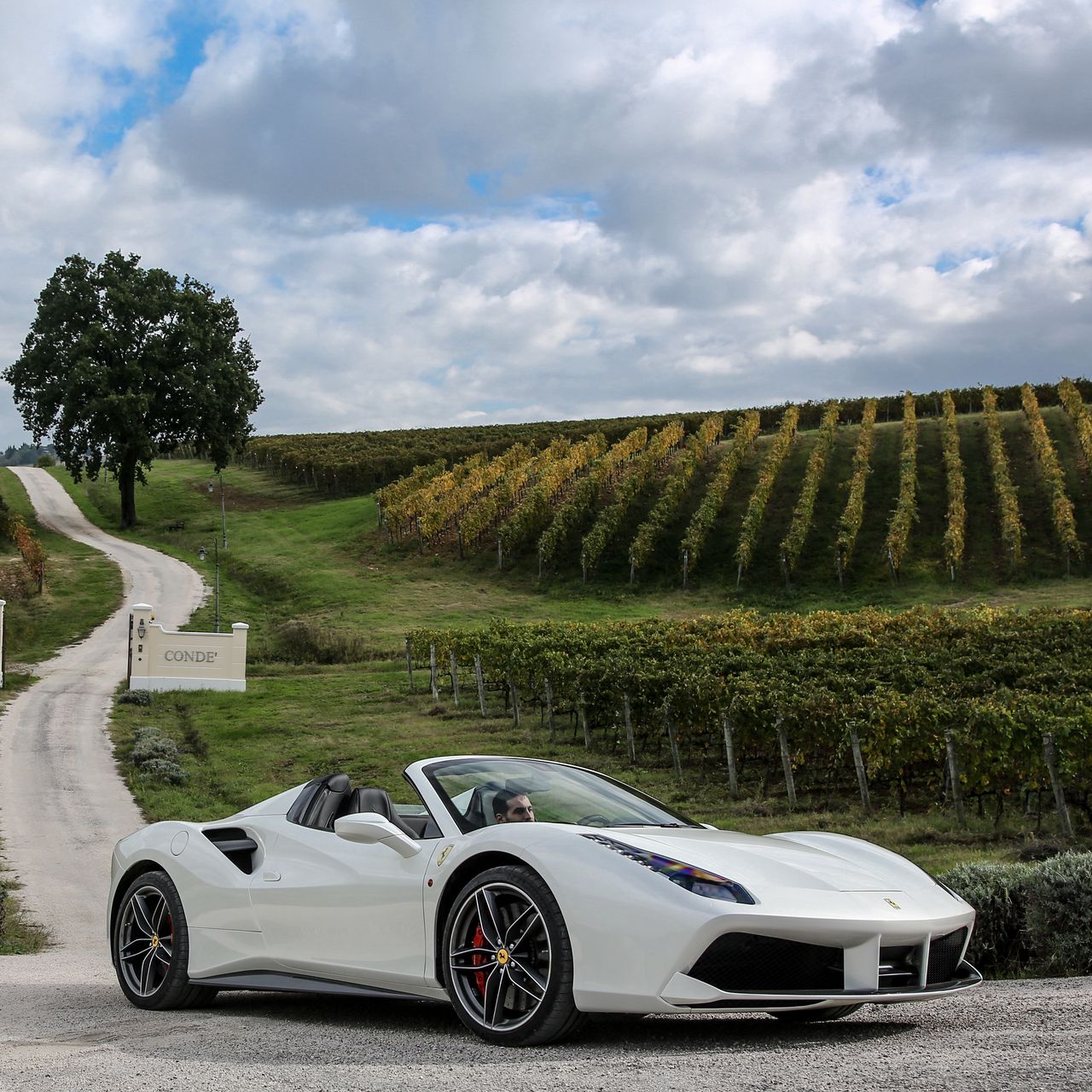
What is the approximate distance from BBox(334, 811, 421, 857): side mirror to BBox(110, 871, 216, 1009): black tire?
6.04 feet

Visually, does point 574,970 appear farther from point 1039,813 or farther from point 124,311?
point 124,311

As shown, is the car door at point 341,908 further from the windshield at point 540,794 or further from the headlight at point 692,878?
the headlight at point 692,878

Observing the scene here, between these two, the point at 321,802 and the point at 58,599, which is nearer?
the point at 321,802

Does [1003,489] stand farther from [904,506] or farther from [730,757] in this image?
[730,757]

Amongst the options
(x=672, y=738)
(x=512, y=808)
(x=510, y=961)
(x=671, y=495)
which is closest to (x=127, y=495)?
(x=671, y=495)

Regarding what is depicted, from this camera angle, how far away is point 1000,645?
982 inches

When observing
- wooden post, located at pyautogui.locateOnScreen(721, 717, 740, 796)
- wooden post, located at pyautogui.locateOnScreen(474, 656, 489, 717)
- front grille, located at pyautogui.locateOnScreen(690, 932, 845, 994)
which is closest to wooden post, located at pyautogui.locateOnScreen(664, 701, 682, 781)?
wooden post, located at pyautogui.locateOnScreen(721, 717, 740, 796)

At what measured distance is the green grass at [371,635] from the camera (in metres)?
18.4

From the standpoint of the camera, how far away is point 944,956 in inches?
217

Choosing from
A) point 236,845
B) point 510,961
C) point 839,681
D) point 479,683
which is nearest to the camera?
point 510,961

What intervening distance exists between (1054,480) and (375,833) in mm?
54112

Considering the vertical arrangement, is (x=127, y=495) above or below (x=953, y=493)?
above

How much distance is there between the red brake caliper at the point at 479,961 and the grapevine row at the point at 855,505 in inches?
1822

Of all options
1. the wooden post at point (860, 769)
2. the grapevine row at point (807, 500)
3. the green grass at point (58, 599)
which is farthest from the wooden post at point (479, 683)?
the grapevine row at point (807, 500)
